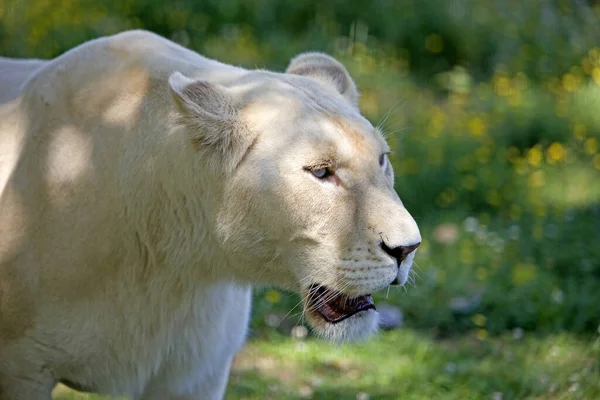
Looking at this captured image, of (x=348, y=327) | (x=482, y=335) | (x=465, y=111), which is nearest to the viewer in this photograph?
(x=348, y=327)

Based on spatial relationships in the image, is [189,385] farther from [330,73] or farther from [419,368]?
[419,368]

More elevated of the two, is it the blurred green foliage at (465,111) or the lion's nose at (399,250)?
the lion's nose at (399,250)

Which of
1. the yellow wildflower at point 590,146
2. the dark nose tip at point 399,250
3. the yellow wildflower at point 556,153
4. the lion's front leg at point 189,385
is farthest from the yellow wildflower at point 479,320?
the yellow wildflower at point 590,146

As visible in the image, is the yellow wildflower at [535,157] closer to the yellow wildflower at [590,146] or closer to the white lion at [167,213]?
the yellow wildflower at [590,146]

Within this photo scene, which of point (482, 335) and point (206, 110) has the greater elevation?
point (206, 110)

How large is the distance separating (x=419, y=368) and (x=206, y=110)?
2.40 metres

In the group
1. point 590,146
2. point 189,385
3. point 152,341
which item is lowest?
point 590,146

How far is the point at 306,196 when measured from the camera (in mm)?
3078

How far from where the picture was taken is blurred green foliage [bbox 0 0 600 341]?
584cm

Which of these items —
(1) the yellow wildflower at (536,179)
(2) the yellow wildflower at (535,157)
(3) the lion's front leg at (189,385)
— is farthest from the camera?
(2) the yellow wildflower at (535,157)

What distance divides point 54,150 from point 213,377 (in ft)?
3.39

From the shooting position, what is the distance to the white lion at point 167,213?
309 centimetres

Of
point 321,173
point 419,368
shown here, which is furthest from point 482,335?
point 321,173

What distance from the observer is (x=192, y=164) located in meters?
3.26
